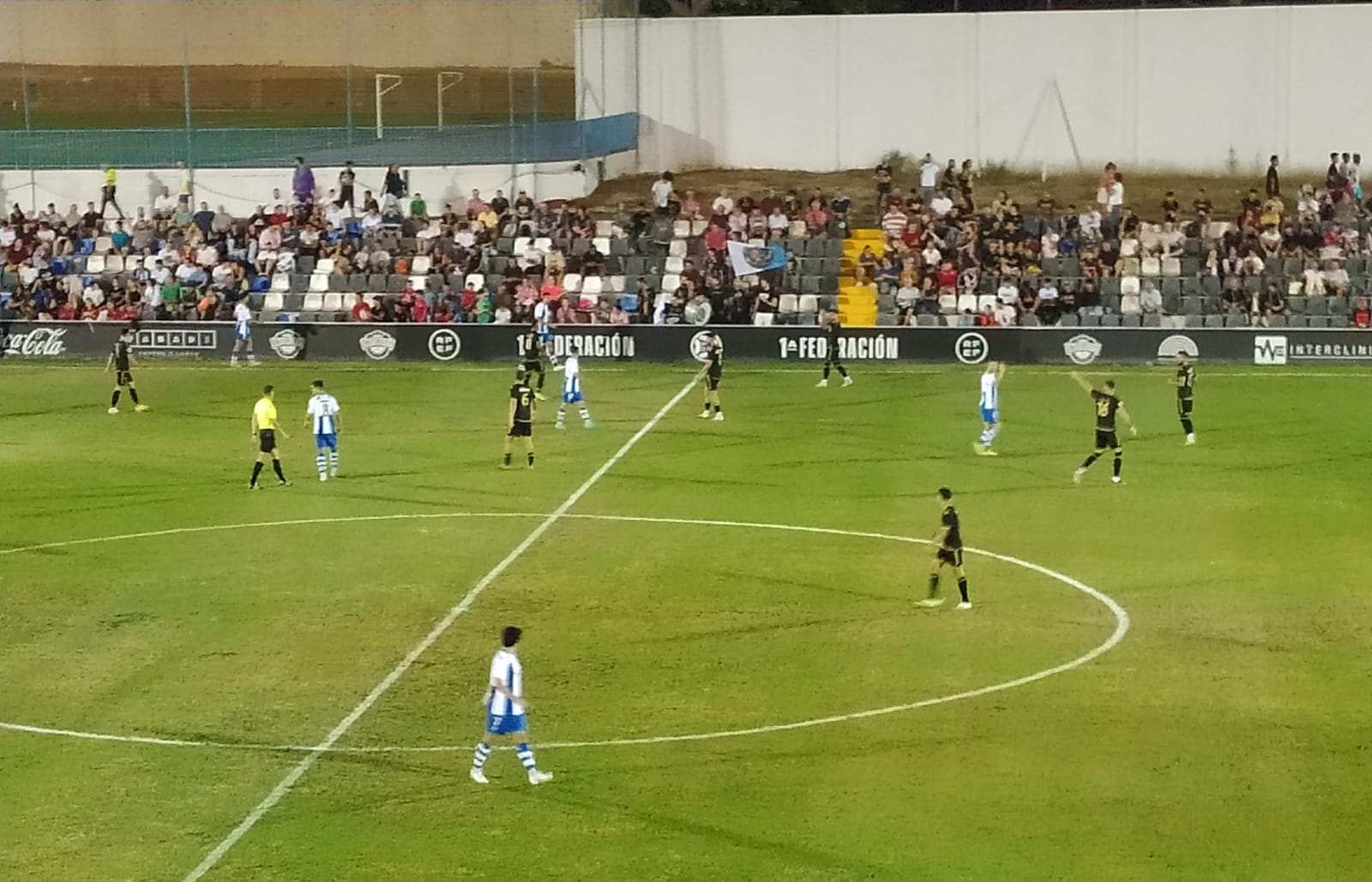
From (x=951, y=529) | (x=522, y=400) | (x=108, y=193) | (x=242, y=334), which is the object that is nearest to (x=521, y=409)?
(x=522, y=400)

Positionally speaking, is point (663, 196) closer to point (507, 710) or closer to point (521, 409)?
point (521, 409)

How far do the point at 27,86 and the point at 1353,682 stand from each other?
55985 mm

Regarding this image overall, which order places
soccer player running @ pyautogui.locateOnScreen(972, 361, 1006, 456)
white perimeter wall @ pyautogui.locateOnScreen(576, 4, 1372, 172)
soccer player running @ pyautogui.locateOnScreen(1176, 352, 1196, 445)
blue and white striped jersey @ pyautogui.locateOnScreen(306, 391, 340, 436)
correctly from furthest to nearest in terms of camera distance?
white perimeter wall @ pyautogui.locateOnScreen(576, 4, 1372, 172) < soccer player running @ pyautogui.locateOnScreen(1176, 352, 1196, 445) < soccer player running @ pyautogui.locateOnScreen(972, 361, 1006, 456) < blue and white striped jersey @ pyautogui.locateOnScreen(306, 391, 340, 436)

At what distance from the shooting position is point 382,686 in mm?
23531

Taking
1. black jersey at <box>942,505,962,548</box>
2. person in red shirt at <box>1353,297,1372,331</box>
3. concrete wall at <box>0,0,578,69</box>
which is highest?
concrete wall at <box>0,0,578,69</box>

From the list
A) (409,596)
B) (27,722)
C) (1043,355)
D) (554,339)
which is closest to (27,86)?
(554,339)

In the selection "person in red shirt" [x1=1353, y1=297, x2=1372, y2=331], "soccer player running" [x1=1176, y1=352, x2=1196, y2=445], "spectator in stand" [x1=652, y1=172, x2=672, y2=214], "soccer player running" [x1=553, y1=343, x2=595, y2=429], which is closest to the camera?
"soccer player running" [x1=1176, y1=352, x2=1196, y2=445]

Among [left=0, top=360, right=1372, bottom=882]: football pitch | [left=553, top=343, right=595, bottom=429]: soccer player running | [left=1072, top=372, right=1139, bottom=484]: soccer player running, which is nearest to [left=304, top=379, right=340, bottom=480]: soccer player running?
[left=0, top=360, right=1372, bottom=882]: football pitch

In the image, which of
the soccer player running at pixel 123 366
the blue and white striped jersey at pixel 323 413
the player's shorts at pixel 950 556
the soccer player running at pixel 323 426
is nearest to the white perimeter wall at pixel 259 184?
the soccer player running at pixel 123 366

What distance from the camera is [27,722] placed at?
73.3 ft

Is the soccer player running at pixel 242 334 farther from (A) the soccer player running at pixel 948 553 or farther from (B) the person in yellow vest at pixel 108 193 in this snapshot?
(A) the soccer player running at pixel 948 553

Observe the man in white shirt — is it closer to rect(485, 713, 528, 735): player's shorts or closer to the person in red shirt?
the person in red shirt

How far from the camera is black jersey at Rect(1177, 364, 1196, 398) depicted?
3909cm

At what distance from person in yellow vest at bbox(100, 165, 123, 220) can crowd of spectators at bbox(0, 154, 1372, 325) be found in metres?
0.30
